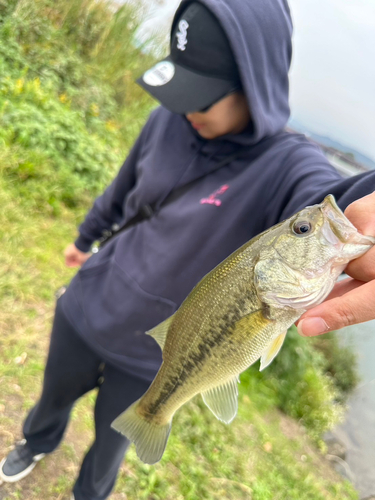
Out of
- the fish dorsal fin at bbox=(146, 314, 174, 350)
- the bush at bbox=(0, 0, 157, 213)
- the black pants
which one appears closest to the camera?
the fish dorsal fin at bbox=(146, 314, 174, 350)

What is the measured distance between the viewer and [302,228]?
3.71 feet

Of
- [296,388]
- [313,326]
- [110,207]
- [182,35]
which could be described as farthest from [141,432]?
[296,388]

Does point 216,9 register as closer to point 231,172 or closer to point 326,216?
Result: point 231,172

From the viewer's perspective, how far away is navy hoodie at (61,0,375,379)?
1483mm

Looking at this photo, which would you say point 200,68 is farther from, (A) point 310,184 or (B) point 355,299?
(B) point 355,299

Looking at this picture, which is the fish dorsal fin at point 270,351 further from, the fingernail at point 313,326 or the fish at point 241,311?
the fingernail at point 313,326

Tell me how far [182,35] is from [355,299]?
142cm

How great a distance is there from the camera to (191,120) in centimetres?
172

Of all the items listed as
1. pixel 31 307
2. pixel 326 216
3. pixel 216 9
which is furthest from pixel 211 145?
pixel 31 307

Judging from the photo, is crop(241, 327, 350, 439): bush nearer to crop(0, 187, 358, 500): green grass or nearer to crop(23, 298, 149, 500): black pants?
crop(0, 187, 358, 500): green grass

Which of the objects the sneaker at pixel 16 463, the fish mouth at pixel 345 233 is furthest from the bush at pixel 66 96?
the fish mouth at pixel 345 233

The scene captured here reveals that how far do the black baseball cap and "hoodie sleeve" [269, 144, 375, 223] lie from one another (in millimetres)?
447

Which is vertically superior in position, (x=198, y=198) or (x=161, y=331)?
(x=198, y=198)

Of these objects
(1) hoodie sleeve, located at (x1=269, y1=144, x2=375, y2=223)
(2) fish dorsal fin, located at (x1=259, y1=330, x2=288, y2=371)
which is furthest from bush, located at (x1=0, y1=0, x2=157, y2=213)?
(2) fish dorsal fin, located at (x1=259, y1=330, x2=288, y2=371)
